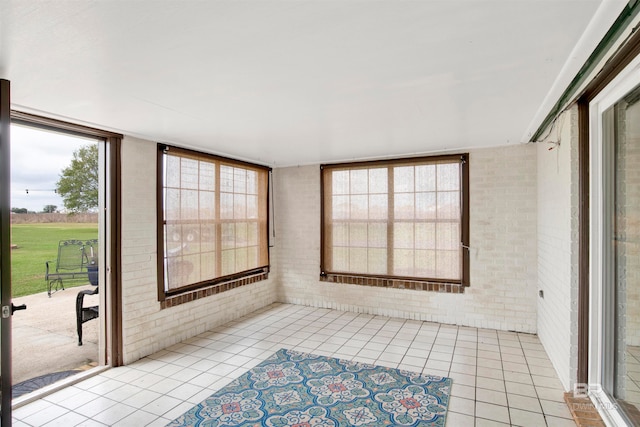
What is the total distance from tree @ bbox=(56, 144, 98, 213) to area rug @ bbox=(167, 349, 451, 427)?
4.16 m

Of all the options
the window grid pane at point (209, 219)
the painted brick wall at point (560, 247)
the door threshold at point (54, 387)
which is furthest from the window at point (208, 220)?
the painted brick wall at point (560, 247)

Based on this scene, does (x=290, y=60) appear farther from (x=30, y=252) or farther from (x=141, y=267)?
(x=30, y=252)

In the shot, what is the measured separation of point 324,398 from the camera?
2.98 meters

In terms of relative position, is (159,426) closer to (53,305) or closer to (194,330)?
(194,330)

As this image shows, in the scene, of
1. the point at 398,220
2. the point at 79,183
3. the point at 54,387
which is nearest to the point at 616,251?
the point at 398,220

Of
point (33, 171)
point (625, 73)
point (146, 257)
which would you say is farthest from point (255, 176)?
point (625, 73)

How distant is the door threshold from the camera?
2.94 m

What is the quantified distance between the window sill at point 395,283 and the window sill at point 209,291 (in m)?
1.12

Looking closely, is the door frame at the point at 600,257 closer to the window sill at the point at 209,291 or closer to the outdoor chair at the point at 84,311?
the window sill at the point at 209,291

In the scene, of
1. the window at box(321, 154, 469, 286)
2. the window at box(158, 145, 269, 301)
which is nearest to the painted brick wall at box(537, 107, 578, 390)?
the window at box(321, 154, 469, 286)

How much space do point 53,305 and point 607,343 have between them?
748 cm

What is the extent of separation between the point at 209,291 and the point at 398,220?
296 cm

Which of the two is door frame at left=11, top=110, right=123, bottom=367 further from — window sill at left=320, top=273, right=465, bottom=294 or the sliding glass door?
the sliding glass door

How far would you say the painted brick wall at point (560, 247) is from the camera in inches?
110
